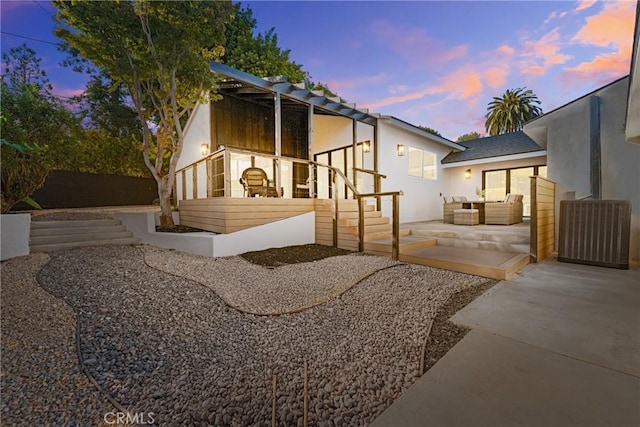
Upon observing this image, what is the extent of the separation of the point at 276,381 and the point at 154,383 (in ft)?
2.43

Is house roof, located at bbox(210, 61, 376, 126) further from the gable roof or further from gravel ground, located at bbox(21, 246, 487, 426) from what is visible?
gravel ground, located at bbox(21, 246, 487, 426)

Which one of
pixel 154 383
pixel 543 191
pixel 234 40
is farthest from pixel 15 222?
pixel 234 40

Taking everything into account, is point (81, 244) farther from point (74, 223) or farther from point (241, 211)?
point (241, 211)

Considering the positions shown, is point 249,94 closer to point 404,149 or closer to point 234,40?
point 404,149

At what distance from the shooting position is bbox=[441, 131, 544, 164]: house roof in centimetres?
958

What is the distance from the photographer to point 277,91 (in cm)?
677

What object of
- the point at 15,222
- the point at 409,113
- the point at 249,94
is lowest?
the point at 15,222

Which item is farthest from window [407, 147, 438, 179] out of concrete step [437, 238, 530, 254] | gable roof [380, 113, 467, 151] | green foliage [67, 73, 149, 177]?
green foliage [67, 73, 149, 177]

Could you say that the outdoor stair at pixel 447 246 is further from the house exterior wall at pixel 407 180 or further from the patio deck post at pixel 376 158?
the house exterior wall at pixel 407 180

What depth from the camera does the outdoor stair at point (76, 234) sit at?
494cm

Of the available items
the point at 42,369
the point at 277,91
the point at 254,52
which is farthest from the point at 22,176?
the point at 254,52

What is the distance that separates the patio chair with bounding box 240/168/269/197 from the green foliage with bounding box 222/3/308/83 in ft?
27.5

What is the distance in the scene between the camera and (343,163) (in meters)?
9.20

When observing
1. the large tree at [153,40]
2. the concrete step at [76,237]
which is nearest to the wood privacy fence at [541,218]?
the large tree at [153,40]
